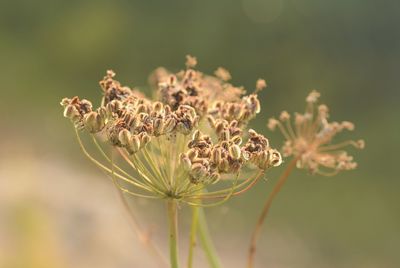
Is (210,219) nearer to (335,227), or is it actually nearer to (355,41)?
(335,227)

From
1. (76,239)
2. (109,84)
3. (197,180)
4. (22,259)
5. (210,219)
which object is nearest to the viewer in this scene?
(197,180)

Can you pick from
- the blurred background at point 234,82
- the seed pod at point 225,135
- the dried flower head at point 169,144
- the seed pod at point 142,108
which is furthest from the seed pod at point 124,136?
the blurred background at point 234,82

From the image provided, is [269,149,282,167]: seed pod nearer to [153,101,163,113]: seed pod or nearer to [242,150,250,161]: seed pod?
[242,150,250,161]: seed pod

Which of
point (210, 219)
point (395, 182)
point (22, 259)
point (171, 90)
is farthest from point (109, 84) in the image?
point (395, 182)

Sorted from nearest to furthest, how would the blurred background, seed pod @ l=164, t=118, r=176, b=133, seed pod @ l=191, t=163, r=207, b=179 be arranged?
seed pod @ l=191, t=163, r=207, b=179, seed pod @ l=164, t=118, r=176, b=133, the blurred background

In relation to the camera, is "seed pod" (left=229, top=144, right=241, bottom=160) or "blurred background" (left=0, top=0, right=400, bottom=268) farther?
"blurred background" (left=0, top=0, right=400, bottom=268)

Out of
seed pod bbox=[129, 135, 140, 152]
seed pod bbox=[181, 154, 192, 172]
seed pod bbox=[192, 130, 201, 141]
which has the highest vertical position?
seed pod bbox=[192, 130, 201, 141]

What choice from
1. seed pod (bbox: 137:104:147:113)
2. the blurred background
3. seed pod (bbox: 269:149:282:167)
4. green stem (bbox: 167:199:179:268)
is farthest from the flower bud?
the blurred background
